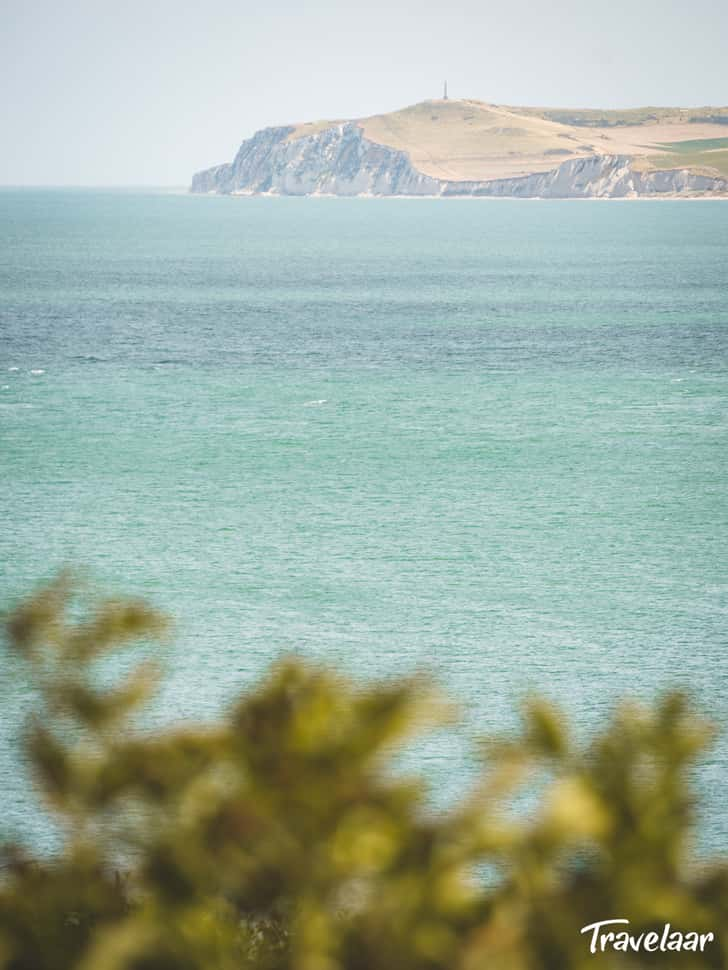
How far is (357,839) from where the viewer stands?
2.73 metres

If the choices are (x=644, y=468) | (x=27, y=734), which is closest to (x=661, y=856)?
(x=27, y=734)

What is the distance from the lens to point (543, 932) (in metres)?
2.74

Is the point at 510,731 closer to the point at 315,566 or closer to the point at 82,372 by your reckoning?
the point at 315,566

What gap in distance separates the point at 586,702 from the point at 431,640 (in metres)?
5.38

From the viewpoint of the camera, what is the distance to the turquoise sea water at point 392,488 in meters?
33.9
